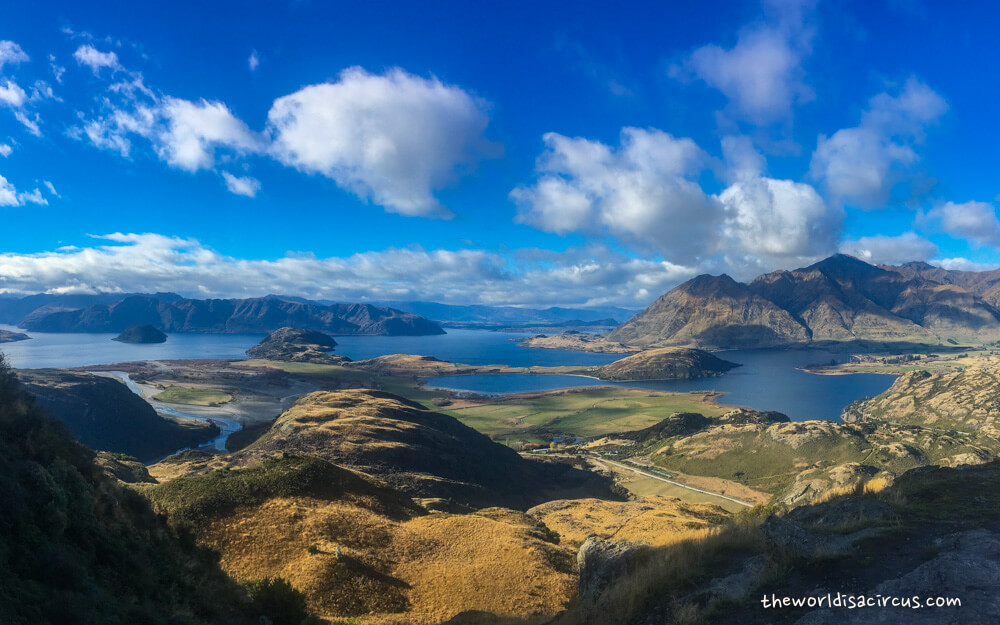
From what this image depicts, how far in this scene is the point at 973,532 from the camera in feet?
44.5

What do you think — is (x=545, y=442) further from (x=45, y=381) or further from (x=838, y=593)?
(x=45, y=381)

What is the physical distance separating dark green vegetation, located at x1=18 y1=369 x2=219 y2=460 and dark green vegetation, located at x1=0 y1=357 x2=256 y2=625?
127215 millimetres

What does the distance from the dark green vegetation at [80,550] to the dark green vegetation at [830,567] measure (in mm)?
12064

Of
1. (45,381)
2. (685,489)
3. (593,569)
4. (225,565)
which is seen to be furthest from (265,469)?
(45,381)

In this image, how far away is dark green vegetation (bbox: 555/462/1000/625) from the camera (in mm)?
10898

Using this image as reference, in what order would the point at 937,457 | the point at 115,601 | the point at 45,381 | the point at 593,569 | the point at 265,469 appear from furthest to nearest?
the point at 45,381 < the point at 937,457 < the point at 265,469 < the point at 593,569 < the point at 115,601

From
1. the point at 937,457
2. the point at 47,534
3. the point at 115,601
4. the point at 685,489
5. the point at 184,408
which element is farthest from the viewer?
the point at 184,408

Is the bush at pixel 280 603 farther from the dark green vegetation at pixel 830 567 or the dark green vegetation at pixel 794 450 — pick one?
the dark green vegetation at pixel 794 450

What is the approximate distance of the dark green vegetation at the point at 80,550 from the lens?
9922 mm

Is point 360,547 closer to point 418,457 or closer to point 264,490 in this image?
point 264,490

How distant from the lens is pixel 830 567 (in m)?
12.7

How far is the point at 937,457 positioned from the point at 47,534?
5553 inches

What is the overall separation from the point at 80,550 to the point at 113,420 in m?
150

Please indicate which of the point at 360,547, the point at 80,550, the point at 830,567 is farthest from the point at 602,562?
the point at 80,550
